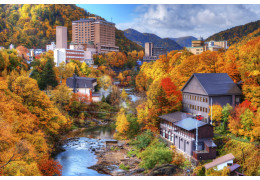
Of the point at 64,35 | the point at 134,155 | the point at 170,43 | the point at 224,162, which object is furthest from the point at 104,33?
the point at 224,162

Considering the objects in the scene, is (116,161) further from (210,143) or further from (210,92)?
(210,92)

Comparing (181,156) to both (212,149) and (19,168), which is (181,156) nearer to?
(212,149)

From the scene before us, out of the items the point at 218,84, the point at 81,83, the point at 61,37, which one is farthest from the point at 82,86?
the point at 218,84

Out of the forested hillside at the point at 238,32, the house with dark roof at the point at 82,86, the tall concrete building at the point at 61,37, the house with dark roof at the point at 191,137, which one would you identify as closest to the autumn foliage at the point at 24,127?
the house with dark roof at the point at 191,137

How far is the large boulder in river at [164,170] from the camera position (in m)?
10.3

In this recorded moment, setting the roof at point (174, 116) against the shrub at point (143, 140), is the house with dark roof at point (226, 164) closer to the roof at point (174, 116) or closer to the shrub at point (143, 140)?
the roof at point (174, 116)

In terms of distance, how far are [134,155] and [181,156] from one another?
3071mm

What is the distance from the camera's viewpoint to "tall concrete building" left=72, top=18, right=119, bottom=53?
82.9 ft

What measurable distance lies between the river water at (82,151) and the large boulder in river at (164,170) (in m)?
2.30

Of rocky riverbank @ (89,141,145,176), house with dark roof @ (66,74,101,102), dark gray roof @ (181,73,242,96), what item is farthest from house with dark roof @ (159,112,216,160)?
house with dark roof @ (66,74,101,102)

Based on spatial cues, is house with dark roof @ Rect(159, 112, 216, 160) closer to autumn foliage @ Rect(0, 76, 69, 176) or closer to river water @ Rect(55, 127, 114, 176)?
river water @ Rect(55, 127, 114, 176)

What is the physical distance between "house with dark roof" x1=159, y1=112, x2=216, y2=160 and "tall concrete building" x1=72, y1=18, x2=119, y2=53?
1393 cm

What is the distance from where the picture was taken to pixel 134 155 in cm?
1332

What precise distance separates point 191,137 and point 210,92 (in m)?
2.99
